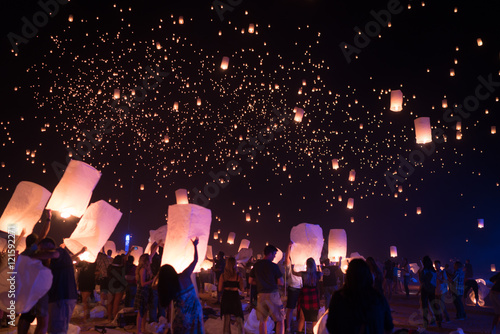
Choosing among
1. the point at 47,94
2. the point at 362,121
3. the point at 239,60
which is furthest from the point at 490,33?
the point at 47,94

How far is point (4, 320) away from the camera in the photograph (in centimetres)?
748

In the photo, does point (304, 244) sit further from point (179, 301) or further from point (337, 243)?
point (179, 301)

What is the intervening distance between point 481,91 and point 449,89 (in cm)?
136

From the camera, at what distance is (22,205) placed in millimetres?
5734

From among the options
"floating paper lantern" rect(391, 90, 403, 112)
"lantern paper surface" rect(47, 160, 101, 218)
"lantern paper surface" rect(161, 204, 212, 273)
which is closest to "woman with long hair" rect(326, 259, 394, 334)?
"lantern paper surface" rect(161, 204, 212, 273)

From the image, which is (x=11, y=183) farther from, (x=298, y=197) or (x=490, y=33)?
(x=490, y=33)

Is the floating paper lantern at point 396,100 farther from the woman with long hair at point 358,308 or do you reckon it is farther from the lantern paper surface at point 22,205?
the lantern paper surface at point 22,205

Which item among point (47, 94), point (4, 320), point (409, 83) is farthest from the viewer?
point (409, 83)

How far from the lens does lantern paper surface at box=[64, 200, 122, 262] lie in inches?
226

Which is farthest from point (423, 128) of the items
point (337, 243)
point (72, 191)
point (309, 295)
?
point (72, 191)

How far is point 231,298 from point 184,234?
1949 mm

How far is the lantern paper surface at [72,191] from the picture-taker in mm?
5414

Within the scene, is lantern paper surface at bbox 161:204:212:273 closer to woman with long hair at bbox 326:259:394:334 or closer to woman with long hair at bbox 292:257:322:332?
woman with long hair at bbox 292:257:322:332

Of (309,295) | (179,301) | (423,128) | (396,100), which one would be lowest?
(309,295)
